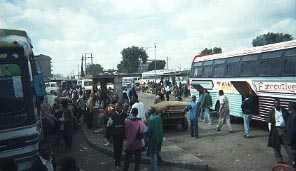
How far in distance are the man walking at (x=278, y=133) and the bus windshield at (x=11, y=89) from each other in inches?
231

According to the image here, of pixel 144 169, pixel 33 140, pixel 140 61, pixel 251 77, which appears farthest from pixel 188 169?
pixel 140 61

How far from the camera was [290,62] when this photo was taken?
15.2 meters

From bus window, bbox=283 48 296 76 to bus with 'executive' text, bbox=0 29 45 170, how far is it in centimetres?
977

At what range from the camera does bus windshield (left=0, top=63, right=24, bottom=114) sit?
8.88m

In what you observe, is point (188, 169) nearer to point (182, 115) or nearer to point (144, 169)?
point (144, 169)

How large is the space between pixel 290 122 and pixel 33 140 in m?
5.68

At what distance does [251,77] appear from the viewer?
18.1 metres

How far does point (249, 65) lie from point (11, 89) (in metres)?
12.1

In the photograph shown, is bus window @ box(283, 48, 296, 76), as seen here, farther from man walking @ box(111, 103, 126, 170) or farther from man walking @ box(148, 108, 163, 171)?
man walking @ box(111, 103, 126, 170)

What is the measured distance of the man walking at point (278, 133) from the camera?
9.50m

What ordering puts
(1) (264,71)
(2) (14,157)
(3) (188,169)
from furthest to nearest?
(1) (264,71) < (3) (188,169) < (2) (14,157)

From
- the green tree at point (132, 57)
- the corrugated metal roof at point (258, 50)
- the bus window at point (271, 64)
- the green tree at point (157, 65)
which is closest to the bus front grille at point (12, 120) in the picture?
the corrugated metal roof at point (258, 50)

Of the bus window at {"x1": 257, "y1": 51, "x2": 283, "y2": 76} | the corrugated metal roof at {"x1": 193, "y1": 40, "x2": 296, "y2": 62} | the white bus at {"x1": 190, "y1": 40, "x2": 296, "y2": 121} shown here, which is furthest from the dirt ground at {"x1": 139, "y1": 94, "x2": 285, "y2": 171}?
the corrugated metal roof at {"x1": 193, "y1": 40, "x2": 296, "y2": 62}

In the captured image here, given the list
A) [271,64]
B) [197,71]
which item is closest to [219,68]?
[197,71]
